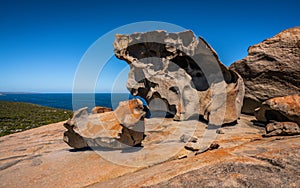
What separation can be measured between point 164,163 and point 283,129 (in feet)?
13.6

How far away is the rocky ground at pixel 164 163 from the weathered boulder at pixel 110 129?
0.34m

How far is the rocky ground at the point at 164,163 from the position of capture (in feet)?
11.6

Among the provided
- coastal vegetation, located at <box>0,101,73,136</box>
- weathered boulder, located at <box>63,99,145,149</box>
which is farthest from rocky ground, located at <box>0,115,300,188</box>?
coastal vegetation, located at <box>0,101,73,136</box>

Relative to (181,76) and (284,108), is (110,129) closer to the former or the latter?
(181,76)

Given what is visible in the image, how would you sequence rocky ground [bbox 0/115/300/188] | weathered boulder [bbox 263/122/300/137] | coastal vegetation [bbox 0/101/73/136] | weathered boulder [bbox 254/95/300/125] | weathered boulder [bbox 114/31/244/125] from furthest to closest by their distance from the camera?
coastal vegetation [bbox 0/101/73/136] < weathered boulder [bbox 114/31/244/125] < weathered boulder [bbox 254/95/300/125] < weathered boulder [bbox 263/122/300/137] < rocky ground [bbox 0/115/300/188]

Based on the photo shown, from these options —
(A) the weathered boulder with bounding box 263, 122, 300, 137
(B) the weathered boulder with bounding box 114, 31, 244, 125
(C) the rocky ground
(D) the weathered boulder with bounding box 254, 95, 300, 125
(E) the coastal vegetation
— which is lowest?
(E) the coastal vegetation

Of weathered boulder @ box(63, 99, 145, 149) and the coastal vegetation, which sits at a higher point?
weathered boulder @ box(63, 99, 145, 149)

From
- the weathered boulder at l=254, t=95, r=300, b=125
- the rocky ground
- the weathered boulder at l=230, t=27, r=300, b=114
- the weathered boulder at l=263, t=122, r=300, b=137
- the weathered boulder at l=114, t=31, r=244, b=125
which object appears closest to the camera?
the rocky ground

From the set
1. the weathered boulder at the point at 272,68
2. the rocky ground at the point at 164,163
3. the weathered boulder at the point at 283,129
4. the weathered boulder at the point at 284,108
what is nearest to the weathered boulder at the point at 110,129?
the rocky ground at the point at 164,163

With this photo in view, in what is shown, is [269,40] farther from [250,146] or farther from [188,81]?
[250,146]

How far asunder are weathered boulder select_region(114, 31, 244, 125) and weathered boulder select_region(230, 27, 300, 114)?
0.84 m

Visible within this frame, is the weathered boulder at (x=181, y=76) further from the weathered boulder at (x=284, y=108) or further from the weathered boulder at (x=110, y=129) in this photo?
the weathered boulder at (x=110, y=129)

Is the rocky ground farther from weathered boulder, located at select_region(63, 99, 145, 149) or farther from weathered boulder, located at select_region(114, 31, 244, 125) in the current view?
weathered boulder, located at select_region(114, 31, 244, 125)

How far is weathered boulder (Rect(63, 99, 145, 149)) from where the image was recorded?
678 centimetres
